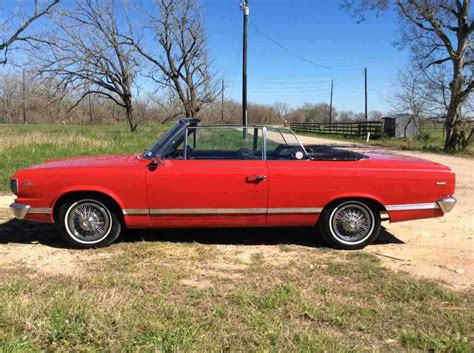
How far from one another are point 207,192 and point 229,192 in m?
0.24

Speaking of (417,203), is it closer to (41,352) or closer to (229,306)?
(229,306)

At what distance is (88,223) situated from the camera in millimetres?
5266

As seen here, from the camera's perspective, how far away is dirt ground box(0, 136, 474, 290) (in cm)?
472

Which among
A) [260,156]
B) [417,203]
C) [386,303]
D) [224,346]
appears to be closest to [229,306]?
[224,346]

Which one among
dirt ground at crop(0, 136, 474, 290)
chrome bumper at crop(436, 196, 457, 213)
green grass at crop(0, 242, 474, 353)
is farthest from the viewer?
chrome bumper at crop(436, 196, 457, 213)

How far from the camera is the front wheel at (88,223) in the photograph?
525 centimetres

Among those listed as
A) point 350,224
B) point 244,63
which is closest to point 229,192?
point 350,224

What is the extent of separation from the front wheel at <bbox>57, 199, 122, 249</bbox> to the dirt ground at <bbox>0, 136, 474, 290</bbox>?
13 centimetres

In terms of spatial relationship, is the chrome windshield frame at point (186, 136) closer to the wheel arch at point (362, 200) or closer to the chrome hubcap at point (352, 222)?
the wheel arch at point (362, 200)

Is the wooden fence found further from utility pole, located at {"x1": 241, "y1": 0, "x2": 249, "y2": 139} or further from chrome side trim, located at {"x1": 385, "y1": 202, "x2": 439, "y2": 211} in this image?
chrome side trim, located at {"x1": 385, "y1": 202, "x2": 439, "y2": 211}

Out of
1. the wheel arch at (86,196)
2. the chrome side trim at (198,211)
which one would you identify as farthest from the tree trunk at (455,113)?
the wheel arch at (86,196)

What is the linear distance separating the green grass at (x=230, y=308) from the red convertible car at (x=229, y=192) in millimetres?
524

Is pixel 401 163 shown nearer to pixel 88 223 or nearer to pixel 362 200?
pixel 362 200

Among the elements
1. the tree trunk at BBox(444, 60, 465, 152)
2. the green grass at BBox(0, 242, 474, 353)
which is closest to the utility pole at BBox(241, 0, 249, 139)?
the tree trunk at BBox(444, 60, 465, 152)
